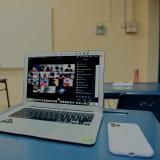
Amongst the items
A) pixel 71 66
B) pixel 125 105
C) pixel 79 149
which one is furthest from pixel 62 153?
pixel 125 105

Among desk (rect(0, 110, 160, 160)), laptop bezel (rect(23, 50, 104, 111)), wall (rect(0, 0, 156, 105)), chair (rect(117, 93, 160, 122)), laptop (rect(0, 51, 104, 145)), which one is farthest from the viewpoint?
wall (rect(0, 0, 156, 105))

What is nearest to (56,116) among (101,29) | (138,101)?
(138,101)

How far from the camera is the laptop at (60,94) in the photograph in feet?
2.72

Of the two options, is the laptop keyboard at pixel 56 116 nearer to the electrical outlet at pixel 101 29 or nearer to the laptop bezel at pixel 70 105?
the laptop bezel at pixel 70 105

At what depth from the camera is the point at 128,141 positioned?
666 mm

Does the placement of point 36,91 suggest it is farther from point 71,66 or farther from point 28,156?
point 28,156

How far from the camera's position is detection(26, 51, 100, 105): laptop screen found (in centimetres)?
100

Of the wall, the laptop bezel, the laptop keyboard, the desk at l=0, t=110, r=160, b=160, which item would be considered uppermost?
the wall

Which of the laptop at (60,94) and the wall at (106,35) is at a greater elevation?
the wall at (106,35)

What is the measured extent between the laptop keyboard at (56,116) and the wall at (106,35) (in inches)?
102

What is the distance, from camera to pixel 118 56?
3.56 m

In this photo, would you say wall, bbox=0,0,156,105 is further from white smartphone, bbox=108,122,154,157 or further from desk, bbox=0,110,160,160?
desk, bbox=0,110,160,160

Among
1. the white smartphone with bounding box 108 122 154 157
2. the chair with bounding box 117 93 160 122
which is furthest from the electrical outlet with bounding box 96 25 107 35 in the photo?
the white smartphone with bounding box 108 122 154 157

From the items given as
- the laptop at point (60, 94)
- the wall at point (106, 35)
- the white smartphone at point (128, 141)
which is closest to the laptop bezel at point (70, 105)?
the laptop at point (60, 94)
